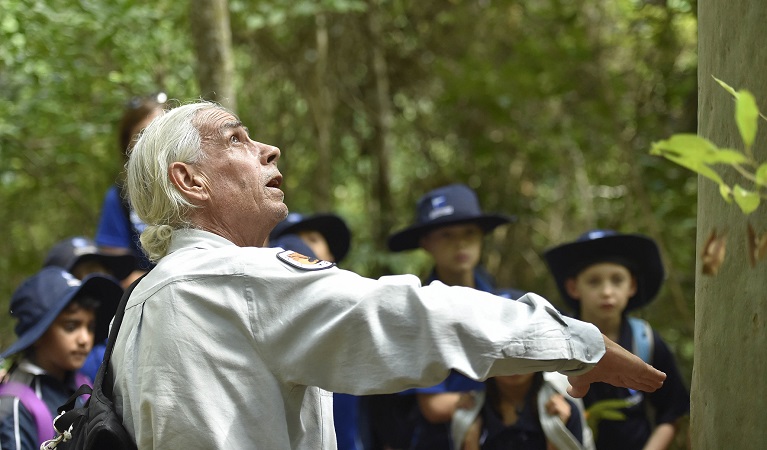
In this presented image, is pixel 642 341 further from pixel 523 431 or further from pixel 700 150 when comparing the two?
pixel 700 150

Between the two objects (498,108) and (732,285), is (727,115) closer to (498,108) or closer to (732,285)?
(732,285)

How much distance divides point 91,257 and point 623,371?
152 inches

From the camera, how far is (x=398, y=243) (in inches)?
225

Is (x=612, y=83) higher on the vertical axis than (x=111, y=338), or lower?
higher

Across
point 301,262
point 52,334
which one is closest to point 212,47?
point 52,334

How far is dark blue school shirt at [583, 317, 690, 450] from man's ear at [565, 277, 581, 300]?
15.6 inches

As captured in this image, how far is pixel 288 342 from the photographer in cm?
223

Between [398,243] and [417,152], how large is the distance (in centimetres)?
468

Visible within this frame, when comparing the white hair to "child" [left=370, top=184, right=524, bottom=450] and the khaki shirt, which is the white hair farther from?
"child" [left=370, top=184, right=524, bottom=450]

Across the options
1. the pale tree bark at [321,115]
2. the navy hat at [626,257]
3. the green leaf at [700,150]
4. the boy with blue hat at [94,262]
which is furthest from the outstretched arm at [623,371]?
the pale tree bark at [321,115]

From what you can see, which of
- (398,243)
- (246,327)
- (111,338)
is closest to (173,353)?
(246,327)

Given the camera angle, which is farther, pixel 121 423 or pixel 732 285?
pixel 121 423

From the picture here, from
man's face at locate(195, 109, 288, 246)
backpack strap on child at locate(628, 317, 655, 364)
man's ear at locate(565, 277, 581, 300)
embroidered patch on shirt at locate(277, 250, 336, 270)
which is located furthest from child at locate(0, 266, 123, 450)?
backpack strap on child at locate(628, 317, 655, 364)

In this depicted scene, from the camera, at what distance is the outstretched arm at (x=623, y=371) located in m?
2.26
